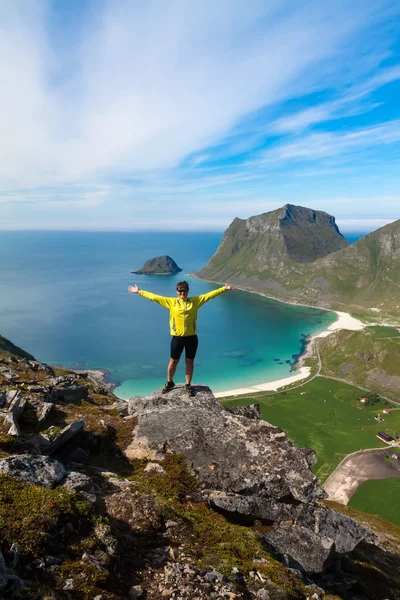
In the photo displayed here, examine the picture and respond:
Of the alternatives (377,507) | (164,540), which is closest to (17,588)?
(164,540)

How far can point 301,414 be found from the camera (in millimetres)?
116062

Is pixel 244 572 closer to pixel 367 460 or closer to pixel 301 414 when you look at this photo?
pixel 367 460

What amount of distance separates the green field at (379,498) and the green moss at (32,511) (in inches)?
3218

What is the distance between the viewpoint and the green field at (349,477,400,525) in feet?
228

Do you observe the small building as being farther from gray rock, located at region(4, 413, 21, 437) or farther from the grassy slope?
gray rock, located at region(4, 413, 21, 437)

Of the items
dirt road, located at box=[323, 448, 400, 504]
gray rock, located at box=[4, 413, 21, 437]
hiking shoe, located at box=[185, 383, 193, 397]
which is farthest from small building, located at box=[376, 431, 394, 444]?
gray rock, located at box=[4, 413, 21, 437]

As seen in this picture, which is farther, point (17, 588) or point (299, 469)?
point (299, 469)

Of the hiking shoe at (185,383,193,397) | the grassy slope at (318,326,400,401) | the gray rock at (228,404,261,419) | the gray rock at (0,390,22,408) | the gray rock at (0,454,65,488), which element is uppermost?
the gray rock at (0,454,65,488)

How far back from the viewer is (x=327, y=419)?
113938mm

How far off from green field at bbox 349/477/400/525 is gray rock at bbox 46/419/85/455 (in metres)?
78.8

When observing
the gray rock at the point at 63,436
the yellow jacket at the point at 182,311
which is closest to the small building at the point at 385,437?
the yellow jacket at the point at 182,311

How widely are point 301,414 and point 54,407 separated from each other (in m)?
116

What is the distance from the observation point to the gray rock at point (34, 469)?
819 centimetres

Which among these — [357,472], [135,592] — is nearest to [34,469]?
[135,592]
